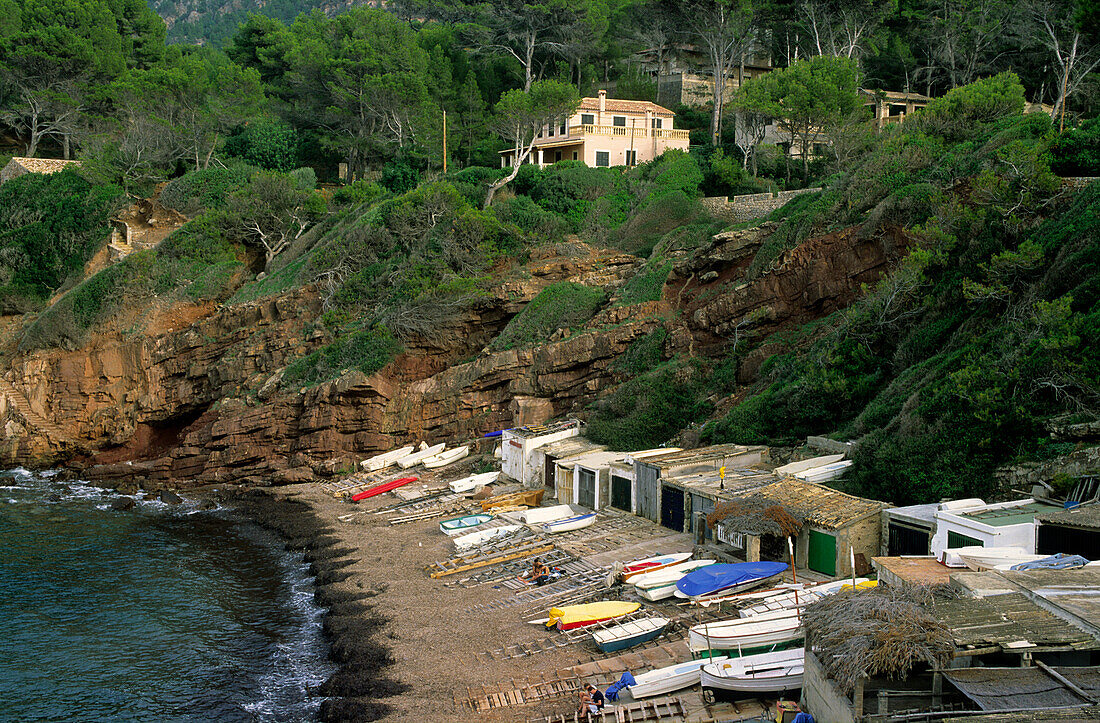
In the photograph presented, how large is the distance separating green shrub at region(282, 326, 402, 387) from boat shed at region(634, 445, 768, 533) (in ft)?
57.4

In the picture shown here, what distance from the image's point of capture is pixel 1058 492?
65.9 feet

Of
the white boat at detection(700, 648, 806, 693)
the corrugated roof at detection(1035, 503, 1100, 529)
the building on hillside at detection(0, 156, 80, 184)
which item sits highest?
the building on hillside at detection(0, 156, 80, 184)

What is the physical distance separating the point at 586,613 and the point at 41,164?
58.3 meters

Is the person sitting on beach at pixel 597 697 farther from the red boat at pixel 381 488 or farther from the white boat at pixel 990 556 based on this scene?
the red boat at pixel 381 488

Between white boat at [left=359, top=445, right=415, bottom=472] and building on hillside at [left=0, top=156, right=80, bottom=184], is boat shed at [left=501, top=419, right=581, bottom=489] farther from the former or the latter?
building on hillside at [left=0, top=156, right=80, bottom=184]

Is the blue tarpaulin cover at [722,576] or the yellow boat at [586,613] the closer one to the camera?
the blue tarpaulin cover at [722,576]

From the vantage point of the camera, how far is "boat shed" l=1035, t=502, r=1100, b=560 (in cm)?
1784

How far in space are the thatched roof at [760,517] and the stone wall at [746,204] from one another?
70.0ft

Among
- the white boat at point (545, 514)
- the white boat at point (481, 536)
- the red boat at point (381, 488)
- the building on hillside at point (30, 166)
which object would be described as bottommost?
the red boat at point (381, 488)

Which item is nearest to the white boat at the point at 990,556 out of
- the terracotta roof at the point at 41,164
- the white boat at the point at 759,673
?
the white boat at the point at 759,673

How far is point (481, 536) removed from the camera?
28188mm

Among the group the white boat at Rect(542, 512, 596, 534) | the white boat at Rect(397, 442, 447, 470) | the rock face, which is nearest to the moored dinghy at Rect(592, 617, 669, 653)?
the white boat at Rect(542, 512, 596, 534)

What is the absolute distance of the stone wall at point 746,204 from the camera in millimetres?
41719

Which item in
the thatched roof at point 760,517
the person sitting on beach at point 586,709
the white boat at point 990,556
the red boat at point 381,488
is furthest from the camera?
the red boat at point 381,488
